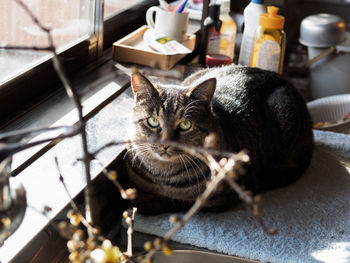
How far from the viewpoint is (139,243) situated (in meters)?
1.12

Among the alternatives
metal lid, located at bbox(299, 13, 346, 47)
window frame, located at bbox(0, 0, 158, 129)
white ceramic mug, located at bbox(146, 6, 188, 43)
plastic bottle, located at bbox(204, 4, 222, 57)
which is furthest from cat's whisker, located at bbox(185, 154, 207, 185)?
metal lid, located at bbox(299, 13, 346, 47)

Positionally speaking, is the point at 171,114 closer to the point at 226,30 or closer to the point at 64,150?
the point at 64,150

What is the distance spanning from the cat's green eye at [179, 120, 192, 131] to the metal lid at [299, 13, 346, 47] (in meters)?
1.68

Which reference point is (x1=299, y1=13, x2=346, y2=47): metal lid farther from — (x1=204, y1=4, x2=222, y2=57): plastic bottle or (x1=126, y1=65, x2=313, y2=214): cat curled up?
(x1=126, y1=65, x2=313, y2=214): cat curled up

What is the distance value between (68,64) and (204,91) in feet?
1.89

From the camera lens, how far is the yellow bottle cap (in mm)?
1714

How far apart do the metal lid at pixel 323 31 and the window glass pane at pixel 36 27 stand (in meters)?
1.40

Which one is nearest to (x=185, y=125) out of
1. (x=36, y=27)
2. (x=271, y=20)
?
(x=36, y=27)

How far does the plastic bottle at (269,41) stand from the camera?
1.72 metres

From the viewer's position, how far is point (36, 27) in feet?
4.19

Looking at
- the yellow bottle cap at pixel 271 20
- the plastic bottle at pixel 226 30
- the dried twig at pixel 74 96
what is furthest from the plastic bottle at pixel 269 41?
the dried twig at pixel 74 96

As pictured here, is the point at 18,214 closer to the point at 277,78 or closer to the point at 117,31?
the point at 277,78

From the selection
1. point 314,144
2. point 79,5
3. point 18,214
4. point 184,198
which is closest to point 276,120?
point 314,144

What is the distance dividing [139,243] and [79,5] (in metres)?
0.82
